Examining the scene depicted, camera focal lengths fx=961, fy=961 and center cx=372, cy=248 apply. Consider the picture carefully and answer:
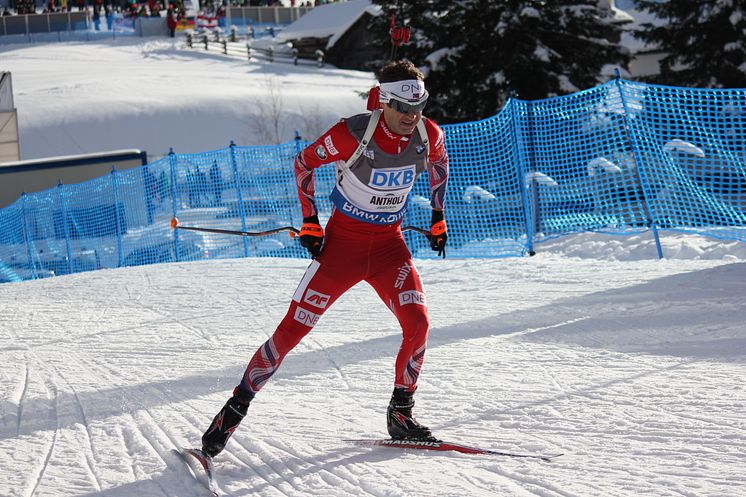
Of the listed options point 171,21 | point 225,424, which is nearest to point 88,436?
point 225,424

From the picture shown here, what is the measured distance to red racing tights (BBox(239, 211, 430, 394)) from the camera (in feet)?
15.8

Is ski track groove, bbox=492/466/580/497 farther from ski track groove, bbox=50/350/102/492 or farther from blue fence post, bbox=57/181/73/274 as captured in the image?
blue fence post, bbox=57/181/73/274

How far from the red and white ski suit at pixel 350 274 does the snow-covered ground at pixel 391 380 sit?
0.51 m

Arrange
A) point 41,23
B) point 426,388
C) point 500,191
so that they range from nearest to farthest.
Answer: point 426,388 < point 500,191 < point 41,23

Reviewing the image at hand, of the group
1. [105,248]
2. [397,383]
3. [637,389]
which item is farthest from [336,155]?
[105,248]

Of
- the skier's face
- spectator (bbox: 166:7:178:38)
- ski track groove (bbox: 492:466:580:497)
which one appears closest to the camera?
ski track groove (bbox: 492:466:580:497)

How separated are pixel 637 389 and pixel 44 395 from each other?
3.91 m

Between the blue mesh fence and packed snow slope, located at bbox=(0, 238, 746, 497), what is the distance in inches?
76.6

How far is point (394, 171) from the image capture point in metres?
4.98

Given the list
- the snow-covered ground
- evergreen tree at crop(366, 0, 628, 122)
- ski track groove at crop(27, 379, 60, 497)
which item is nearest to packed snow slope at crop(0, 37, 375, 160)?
evergreen tree at crop(366, 0, 628, 122)

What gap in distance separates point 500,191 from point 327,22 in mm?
47234

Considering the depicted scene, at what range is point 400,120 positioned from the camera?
16.0 ft

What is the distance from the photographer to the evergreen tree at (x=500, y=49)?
19.7 metres

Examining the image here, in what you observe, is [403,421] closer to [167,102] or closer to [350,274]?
[350,274]
